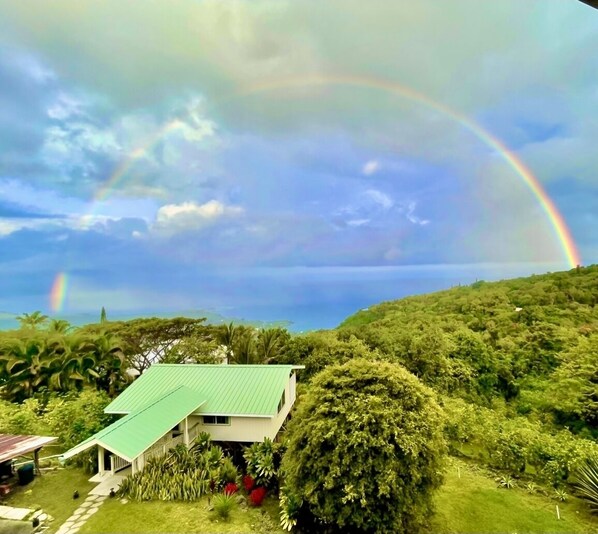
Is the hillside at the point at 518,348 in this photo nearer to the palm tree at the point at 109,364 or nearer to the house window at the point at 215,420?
the house window at the point at 215,420

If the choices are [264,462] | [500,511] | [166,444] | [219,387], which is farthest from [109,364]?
[500,511]

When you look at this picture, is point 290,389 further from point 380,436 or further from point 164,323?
point 164,323

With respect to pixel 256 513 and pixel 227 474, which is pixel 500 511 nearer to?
pixel 256 513

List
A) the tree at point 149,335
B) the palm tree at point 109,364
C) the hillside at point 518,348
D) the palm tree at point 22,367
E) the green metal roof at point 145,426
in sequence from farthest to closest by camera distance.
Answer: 1. the tree at point 149,335
2. the palm tree at point 109,364
3. the palm tree at point 22,367
4. the hillside at point 518,348
5. the green metal roof at point 145,426

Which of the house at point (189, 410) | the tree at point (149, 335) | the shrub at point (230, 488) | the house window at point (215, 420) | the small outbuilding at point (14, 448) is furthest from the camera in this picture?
the tree at point (149, 335)

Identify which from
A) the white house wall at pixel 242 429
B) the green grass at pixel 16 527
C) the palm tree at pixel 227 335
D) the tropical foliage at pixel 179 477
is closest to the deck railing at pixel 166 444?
the white house wall at pixel 242 429
